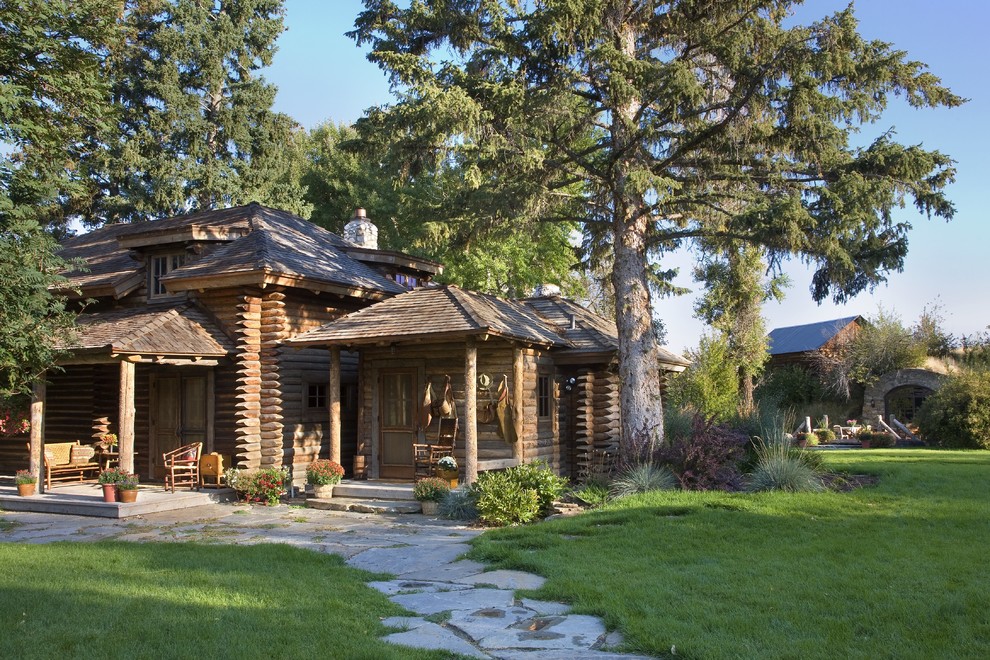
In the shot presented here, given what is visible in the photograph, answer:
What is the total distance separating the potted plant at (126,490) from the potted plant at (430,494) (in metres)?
5.10

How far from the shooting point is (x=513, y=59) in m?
15.9

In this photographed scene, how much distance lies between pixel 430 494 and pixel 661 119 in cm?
842

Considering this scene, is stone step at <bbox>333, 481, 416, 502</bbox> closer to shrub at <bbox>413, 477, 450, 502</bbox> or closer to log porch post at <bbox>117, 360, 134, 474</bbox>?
shrub at <bbox>413, 477, 450, 502</bbox>

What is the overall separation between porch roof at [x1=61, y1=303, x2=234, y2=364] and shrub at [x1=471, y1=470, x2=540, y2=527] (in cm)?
A: 693

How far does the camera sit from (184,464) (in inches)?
667

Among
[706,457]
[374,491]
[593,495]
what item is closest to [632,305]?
[706,457]

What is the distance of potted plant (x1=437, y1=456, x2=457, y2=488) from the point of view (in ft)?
49.8

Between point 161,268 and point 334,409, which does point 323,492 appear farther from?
point 161,268

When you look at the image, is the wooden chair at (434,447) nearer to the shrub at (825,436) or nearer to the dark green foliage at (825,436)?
the dark green foliage at (825,436)

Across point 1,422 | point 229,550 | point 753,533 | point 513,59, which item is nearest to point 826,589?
point 753,533

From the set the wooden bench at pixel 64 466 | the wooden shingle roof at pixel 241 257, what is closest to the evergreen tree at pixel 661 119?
the wooden shingle roof at pixel 241 257

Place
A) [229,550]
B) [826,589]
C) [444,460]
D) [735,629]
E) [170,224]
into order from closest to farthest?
[735,629]
[826,589]
[229,550]
[444,460]
[170,224]

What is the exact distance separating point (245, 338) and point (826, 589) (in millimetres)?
12776

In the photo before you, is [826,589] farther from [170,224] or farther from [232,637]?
[170,224]
